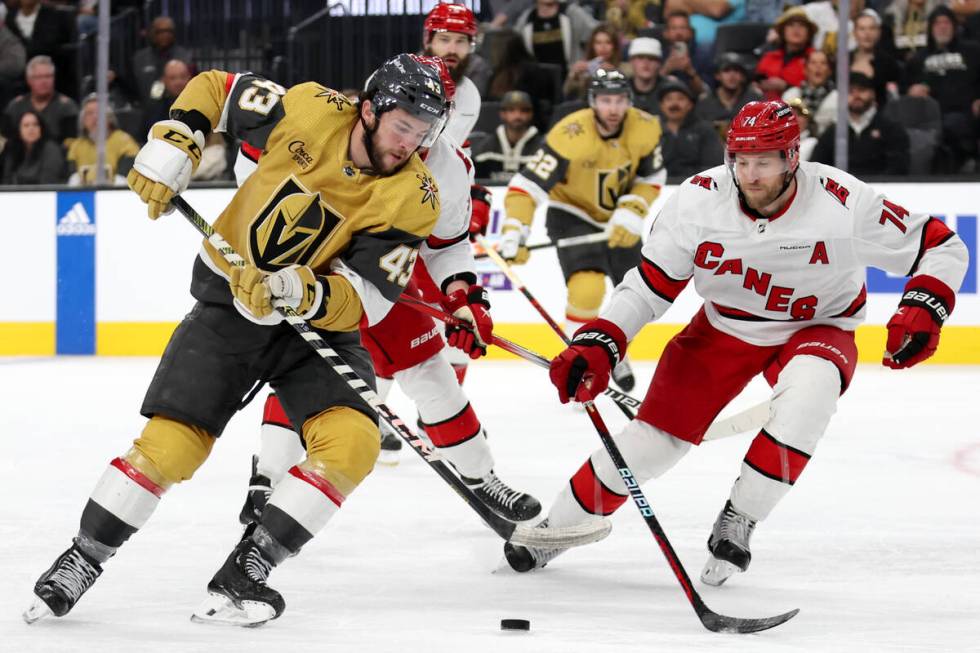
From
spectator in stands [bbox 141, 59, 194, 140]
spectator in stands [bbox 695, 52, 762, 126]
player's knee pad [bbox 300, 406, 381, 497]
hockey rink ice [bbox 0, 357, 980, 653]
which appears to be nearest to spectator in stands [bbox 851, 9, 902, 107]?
spectator in stands [bbox 695, 52, 762, 126]

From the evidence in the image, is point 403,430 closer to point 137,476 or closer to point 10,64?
point 137,476

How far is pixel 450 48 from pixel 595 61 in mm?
3189

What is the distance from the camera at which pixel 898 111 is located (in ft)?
24.0

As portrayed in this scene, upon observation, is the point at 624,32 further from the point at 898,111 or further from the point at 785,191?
the point at 785,191

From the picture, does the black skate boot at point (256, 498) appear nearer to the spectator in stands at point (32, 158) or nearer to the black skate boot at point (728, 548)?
the black skate boot at point (728, 548)

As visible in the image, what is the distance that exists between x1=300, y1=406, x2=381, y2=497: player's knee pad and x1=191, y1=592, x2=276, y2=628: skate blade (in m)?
0.25

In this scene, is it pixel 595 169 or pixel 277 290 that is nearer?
pixel 277 290

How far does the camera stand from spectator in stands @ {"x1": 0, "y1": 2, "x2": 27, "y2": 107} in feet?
27.7

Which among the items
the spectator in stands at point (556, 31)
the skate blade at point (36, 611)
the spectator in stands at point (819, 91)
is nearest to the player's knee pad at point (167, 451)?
the skate blade at point (36, 611)

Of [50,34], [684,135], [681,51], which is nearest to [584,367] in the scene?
[684,135]

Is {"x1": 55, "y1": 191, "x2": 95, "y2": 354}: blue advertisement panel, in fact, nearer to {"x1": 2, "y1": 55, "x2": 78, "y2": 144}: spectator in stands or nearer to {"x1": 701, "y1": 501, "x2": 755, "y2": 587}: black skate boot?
{"x1": 2, "y1": 55, "x2": 78, "y2": 144}: spectator in stands

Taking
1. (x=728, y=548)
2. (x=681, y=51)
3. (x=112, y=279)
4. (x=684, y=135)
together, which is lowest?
(x=112, y=279)

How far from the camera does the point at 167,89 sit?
27.0ft

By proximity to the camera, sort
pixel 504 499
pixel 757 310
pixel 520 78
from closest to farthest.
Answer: pixel 757 310 → pixel 504 499 → pixel 520 78
